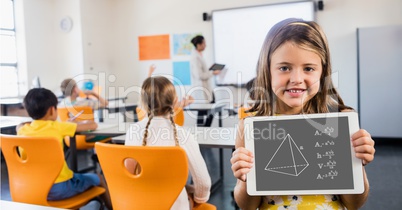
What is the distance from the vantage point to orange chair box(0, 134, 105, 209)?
64.0 inches

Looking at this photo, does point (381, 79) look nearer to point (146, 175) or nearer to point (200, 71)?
point (200, 71)

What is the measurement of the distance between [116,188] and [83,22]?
5.42 metres

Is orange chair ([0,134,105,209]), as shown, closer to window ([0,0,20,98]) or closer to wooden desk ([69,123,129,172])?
wooden desk ([69,123,129,172])

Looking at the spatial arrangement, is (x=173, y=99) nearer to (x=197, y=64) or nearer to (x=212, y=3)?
(x=197, y=64)

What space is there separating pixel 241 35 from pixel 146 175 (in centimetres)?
467

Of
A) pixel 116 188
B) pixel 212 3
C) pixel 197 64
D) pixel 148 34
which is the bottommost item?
pixel 116 188

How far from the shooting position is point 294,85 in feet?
2.92

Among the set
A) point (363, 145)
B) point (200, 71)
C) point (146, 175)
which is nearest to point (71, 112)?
point (200, 71)

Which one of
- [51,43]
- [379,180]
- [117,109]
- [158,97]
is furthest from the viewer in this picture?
[51,43]

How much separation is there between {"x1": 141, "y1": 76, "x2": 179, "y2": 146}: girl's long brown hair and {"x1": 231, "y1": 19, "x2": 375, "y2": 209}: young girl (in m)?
0.82

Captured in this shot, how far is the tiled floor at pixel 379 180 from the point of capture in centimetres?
269

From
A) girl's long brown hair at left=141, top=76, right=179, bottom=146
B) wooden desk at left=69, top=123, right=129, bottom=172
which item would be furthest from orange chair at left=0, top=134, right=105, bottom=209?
wooden desk at left=69, top=123, right=129, bottom=172

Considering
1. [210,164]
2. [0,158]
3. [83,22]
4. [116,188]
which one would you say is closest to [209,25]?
[83,22]

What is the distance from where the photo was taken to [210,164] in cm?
411
